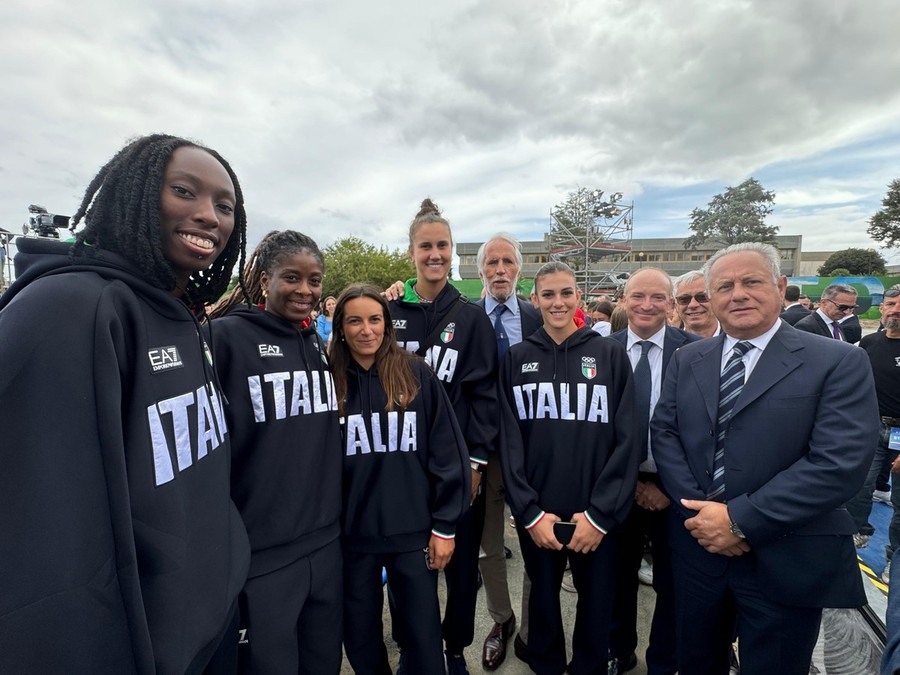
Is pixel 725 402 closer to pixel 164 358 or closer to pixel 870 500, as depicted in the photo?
pixel 164 358

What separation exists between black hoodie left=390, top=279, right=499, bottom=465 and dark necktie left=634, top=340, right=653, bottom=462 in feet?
3.20

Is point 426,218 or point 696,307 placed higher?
point 426,218

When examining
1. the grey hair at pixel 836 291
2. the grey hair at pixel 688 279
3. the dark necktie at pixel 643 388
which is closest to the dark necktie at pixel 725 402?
the dark necktie at pixel 643 388

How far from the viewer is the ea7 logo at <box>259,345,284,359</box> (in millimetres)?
2107

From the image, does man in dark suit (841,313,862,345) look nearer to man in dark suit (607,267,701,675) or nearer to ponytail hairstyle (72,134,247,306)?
man in dark suit (607,267,701,675)

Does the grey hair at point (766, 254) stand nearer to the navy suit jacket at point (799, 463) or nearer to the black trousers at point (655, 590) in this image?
the navy suit jacket at point (799, 463)

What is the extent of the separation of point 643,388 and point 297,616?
8.12ft

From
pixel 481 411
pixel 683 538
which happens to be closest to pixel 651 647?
pixel 683 538

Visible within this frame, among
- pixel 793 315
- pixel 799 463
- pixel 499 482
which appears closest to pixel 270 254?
pixel 499 482

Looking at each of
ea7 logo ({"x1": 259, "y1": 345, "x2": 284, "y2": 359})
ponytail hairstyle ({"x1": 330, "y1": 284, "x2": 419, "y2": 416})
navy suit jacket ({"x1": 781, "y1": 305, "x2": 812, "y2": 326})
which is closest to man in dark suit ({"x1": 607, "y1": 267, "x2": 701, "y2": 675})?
ponytail hairstyle ({"x1": 330, "y1": 284, "x2": 419, "y2": 416})

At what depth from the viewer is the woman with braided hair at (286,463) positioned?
1909 millimetres

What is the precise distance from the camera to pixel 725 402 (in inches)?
87.0

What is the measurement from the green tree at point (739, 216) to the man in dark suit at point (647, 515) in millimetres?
47148

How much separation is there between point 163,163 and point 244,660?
2161 mm
